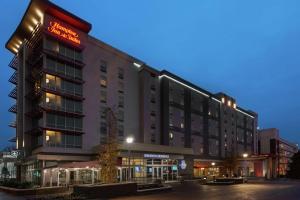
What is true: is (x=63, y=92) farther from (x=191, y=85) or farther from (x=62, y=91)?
(x=191, y=85)

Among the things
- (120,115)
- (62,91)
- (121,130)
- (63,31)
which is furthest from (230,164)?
(63,31)

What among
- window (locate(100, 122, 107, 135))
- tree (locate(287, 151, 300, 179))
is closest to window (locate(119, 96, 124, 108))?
window (locate(100, 122, 107, 135))

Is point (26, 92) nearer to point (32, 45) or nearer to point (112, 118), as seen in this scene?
point (32, 45)

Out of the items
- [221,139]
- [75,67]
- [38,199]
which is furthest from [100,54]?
[221,139]

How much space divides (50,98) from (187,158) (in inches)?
1213

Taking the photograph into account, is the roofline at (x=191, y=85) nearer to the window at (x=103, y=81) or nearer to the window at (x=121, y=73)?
the window at (x=121, y=73)

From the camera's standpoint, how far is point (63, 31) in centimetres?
5888

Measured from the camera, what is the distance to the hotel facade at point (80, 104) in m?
56.4

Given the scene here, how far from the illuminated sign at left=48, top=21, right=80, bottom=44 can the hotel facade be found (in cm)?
15

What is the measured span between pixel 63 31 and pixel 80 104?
37.4 ft

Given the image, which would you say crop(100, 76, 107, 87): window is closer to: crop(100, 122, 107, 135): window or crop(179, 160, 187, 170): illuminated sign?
crop(100, 122, 107, 135): window

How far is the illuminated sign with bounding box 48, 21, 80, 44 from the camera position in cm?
5722

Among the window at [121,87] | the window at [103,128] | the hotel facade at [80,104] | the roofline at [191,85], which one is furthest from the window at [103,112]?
the roofline at [191,85]

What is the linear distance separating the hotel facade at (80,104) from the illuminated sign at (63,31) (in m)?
0.15
